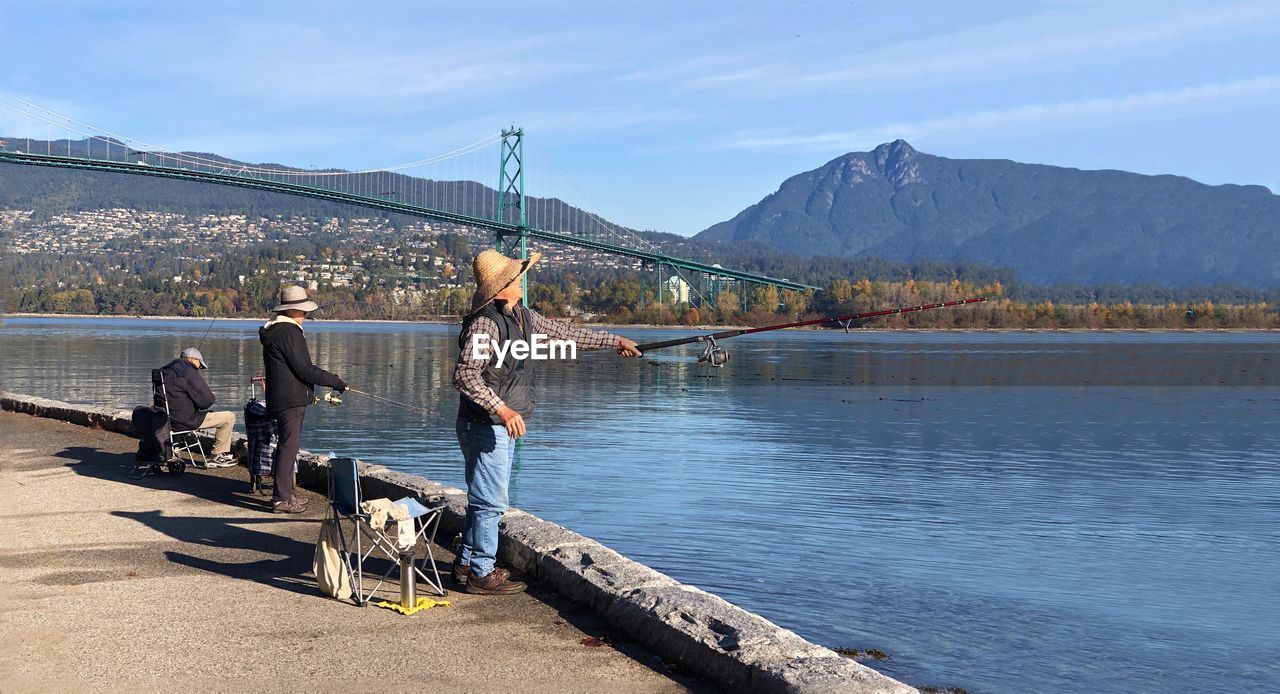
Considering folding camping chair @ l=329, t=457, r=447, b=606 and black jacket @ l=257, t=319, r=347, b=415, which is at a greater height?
black jacket @ l=257, t=319, r=347, b=415

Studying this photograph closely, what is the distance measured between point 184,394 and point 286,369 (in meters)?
2.13

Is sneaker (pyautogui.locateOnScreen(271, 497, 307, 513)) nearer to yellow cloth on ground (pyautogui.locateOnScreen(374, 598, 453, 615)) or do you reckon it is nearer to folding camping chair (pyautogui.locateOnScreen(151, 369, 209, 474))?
folding camping chair (pyautogui.locateOnScreen(151, 369, 209, 474))

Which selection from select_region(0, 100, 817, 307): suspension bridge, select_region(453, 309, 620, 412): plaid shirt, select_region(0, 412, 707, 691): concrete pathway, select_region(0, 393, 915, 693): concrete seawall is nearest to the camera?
select_region(0, 393, 915, 693): concrete seawall

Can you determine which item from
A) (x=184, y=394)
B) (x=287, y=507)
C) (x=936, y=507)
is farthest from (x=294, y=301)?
(x=936, y=507)

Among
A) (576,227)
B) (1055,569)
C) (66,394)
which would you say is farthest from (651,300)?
(1055,569)

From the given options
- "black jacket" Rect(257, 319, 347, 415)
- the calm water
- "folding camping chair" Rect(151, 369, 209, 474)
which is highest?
"black jacket" Rect(257, 319, 347, 415)

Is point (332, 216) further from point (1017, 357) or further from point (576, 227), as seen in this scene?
point (1017, 357)

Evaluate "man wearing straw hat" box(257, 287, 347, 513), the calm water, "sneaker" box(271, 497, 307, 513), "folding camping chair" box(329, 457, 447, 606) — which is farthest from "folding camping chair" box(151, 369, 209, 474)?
"folding camping chair" box(329, 457, 447, 606)

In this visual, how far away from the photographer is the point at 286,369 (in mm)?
8039

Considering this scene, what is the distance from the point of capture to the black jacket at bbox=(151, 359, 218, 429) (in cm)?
963

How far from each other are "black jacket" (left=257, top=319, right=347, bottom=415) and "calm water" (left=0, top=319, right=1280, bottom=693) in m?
1.73

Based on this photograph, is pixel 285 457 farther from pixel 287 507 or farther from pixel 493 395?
pixel 493 395

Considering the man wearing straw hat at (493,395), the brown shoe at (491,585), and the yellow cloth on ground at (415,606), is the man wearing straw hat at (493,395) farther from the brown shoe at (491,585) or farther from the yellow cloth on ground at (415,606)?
the yellow cloth on ground at (415,606)

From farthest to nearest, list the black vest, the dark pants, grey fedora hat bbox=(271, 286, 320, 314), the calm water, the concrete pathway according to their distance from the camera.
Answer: grey fedora hat bbox=(271, 286, 320, 314), the dark pants, the calm water, the black vest, the concrete pathway
